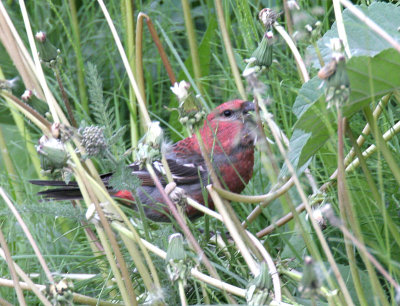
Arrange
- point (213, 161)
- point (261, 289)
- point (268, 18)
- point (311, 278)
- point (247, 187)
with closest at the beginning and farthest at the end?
point (311, 278) → point (261, 289) → point (268, 18) → point (247, 187) → point (213, 161)

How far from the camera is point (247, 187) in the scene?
2.09 m

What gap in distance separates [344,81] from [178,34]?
252 cm

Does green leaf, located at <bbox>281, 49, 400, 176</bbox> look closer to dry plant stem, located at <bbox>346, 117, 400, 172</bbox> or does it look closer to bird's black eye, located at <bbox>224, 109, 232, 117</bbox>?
dry plant stem, located at <bbox>346, 117, 400, 172</bbox>

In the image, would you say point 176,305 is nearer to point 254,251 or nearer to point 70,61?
point 254,251

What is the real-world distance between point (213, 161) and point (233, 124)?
42cm

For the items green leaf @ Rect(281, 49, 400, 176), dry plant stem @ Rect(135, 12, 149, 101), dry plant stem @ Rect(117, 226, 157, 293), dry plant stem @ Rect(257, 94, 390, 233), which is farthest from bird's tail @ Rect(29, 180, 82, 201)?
green leaf @ Rect(281, 49, 400, 176)

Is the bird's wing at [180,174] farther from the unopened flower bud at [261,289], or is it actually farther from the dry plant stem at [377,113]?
the unopened flower bud at [261,289]

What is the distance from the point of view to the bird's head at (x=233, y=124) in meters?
2.58

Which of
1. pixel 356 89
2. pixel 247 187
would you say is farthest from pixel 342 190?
pixel 247 187

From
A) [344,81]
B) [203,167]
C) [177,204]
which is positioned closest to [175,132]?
[203,167]

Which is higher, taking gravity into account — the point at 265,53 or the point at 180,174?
→ the point at 265,53

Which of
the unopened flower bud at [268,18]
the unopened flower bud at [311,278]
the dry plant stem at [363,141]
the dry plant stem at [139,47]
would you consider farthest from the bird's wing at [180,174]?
the unopened flower bud at [311,278]

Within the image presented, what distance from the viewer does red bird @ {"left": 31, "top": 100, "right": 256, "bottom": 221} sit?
2.57 m

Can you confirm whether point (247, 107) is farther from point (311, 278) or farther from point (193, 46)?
point (311, 278)
